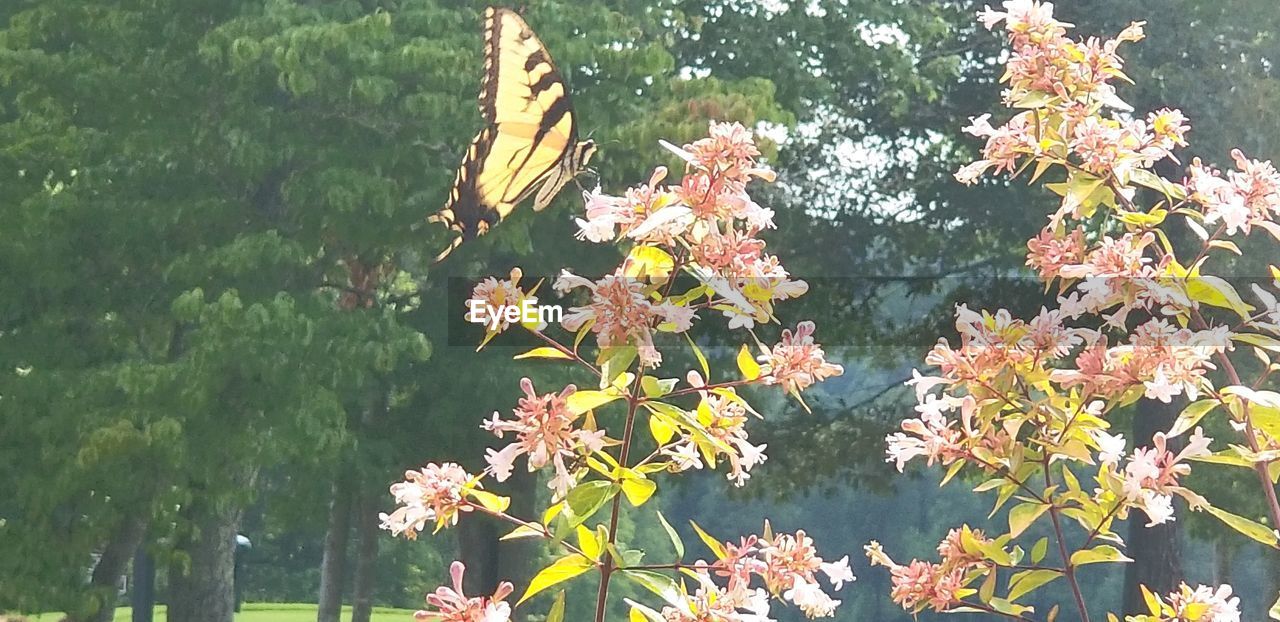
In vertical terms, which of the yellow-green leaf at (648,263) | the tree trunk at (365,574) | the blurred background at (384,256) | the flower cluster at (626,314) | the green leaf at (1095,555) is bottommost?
the tree trunk at (365,574)

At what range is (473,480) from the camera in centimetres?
54

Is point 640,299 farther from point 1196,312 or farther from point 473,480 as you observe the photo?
point 1196,312

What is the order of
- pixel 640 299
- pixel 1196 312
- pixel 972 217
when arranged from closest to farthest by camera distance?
pixel 640 299 → pixel 1196 312 → pixel 972 217

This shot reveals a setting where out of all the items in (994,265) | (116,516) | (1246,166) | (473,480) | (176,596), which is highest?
(1246,166)

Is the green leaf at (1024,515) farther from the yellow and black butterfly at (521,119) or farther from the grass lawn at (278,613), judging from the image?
the grass lawn at (278,613)

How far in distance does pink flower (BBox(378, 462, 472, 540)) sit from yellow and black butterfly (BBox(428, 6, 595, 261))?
2.83ft

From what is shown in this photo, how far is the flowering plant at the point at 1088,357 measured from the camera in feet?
1.97

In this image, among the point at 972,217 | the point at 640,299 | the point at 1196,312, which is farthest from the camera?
the point at 972,217

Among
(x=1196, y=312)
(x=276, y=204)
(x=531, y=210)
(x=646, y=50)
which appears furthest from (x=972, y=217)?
(x=1196, y=312)

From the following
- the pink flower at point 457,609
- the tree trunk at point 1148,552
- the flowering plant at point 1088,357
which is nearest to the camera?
the pink flower at point 457,609

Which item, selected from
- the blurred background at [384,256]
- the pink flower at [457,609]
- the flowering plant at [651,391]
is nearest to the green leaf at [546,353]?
the flowering plant at [651,391]

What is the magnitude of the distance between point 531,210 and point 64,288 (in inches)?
38.1

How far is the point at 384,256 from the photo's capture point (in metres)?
2.38

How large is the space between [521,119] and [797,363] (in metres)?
0.93
